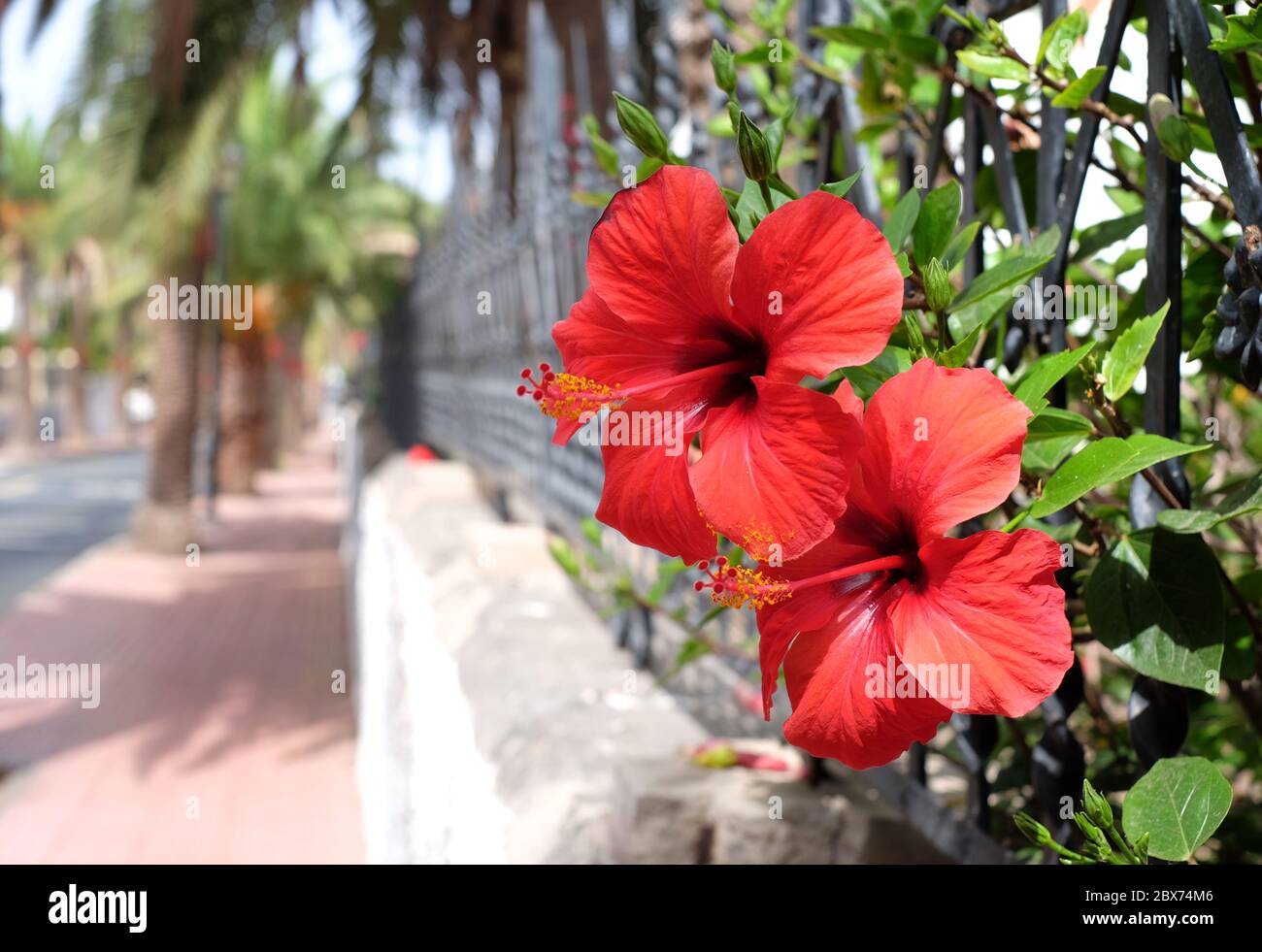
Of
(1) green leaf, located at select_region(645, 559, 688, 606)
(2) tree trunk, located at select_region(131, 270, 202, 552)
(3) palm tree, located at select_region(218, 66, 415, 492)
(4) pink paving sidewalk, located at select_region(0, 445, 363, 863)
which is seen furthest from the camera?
(3) palm tree, located at select_region(218, 66, 415, 492)

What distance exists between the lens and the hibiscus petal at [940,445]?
56 centimetres

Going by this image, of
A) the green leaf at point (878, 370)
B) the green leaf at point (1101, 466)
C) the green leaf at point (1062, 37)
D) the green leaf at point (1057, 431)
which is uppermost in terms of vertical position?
the green leaf at point (1062, 37)

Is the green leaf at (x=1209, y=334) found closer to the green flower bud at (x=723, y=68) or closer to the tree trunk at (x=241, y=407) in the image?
the green flower bud at (x=723, y=68)

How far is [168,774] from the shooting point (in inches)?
299

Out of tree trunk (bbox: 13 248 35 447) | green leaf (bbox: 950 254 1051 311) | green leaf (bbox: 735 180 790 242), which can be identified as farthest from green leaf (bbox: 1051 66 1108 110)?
tree trunk (bbox: 13 248 35 447)

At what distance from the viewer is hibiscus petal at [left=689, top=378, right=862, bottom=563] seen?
0.55m

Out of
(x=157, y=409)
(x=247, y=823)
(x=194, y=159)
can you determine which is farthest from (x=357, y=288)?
(x=247, y=823)

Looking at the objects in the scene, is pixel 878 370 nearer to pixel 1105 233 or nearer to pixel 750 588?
pixel 750 588

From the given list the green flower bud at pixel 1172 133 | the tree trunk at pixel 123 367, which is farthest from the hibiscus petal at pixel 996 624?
the tree trunk at pixel 123 367

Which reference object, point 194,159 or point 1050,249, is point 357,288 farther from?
point 1050,249

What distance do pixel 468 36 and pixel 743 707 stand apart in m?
6.52

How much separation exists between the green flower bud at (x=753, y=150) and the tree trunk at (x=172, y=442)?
50.3ft

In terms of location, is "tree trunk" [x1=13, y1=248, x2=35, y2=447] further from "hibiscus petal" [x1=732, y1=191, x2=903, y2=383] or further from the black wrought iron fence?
"hibiscus petal" [x1=732, y1=191, x2=903, y2=383]

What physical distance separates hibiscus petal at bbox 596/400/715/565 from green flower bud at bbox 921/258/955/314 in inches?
5.7
